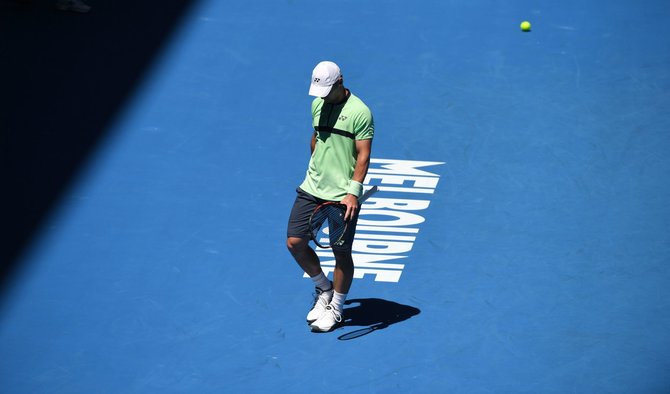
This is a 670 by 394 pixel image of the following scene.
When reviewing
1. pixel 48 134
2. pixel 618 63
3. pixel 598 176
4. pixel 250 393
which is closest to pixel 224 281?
pixel 250 393

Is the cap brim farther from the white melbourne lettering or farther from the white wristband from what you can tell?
the white melbourne lettering

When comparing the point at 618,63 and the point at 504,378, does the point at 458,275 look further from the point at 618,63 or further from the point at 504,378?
the point at 618,63

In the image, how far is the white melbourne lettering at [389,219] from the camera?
9.65 m

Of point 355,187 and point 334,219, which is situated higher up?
point 355,187

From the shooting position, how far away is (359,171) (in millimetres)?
8289

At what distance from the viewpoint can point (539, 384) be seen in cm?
816

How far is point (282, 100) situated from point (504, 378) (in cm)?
515

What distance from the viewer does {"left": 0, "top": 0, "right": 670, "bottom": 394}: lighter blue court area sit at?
8.43 m

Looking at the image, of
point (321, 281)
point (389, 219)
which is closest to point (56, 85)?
point (389, 219)

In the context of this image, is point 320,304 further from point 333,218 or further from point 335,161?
point 335,161

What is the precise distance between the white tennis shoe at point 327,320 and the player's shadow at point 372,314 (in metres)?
0.13

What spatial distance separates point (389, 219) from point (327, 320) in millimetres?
1812

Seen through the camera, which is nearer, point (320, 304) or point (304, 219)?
point (304, 219)

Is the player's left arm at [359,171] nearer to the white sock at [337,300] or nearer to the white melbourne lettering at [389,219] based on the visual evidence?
the white sock at [337,300]
